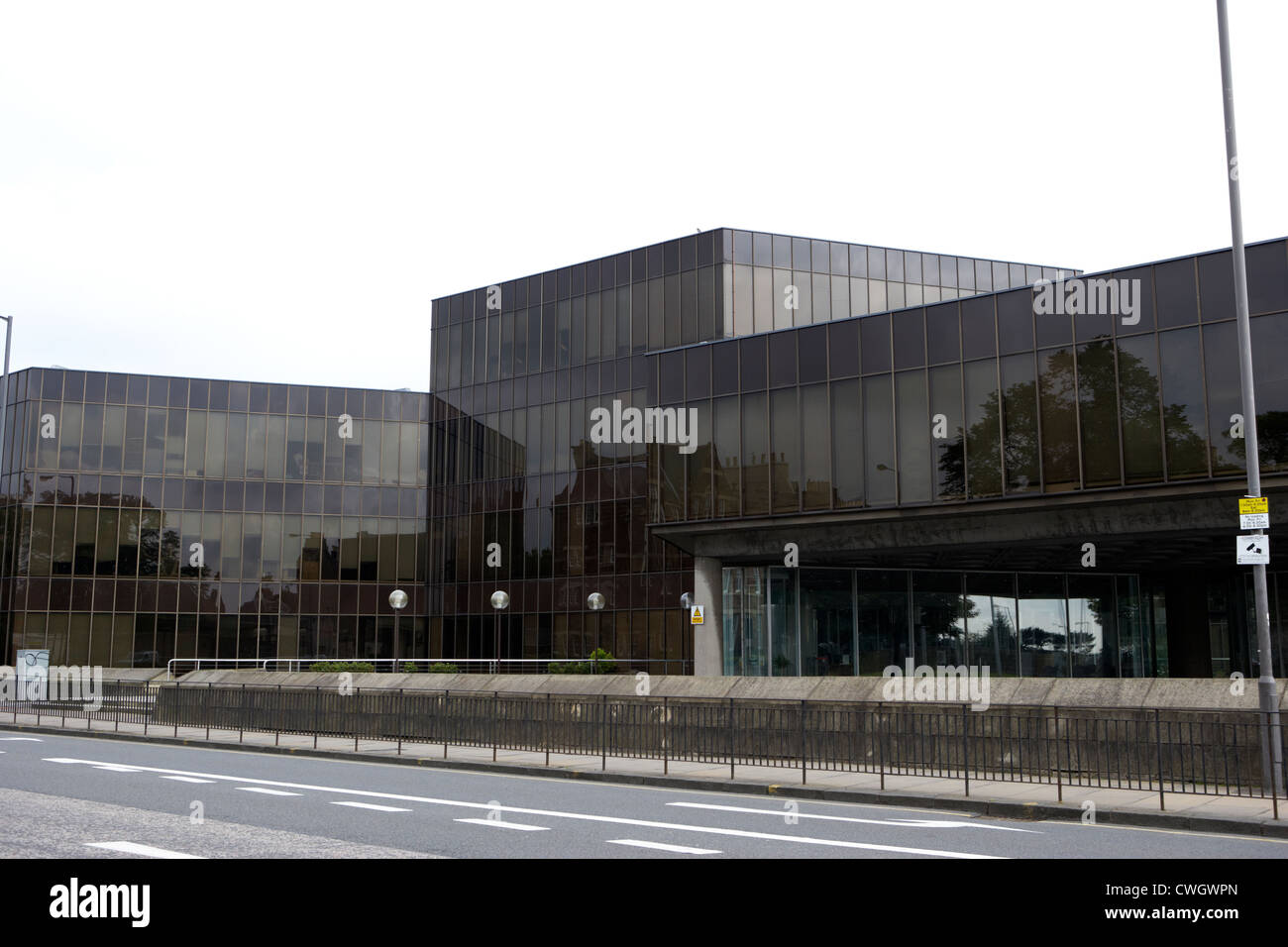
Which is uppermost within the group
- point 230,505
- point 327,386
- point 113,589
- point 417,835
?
point 327,386

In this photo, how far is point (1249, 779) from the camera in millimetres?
15484

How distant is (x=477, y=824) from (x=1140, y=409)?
20.3m

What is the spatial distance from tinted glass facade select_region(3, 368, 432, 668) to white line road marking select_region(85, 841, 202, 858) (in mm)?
A: 45774

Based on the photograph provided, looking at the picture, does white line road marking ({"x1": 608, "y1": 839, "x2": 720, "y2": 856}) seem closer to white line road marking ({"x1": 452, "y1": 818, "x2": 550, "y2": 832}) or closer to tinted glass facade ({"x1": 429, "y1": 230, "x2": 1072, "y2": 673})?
white line road marking ({"x1": 452, "y1": 818, "x2": 550, "y2": 832})

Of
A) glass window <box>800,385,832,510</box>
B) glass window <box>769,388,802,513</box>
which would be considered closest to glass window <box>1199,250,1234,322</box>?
glass window <box>800,385,832,510</box>

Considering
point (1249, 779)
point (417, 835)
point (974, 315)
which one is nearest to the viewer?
point (417, 835)

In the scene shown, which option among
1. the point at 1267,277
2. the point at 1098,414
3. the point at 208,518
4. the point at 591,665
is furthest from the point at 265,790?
the point at 208,518

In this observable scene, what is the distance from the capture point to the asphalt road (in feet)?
36.3

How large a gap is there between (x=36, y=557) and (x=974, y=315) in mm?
42229

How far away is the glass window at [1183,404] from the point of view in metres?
26.4

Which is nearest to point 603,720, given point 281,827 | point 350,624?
point 281,827

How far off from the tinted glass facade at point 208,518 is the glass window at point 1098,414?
123ft
